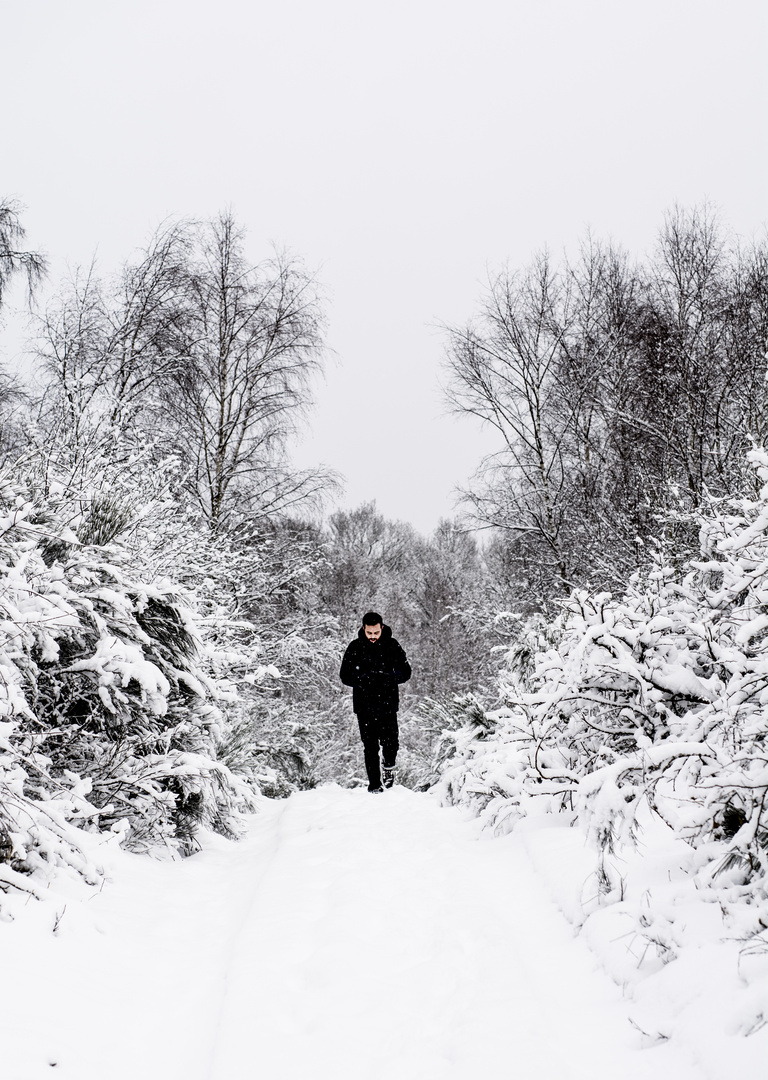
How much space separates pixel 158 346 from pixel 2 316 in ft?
7.73

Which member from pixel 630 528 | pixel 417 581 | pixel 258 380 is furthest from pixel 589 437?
pixel 417 581

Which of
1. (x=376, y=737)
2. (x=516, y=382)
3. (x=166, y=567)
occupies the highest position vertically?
(x=516, y=382)

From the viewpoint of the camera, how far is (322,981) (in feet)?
8.59

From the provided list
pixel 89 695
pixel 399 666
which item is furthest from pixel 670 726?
pixel 399 666

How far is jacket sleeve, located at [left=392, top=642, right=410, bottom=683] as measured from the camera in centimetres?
706

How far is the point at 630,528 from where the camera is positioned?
10688 millimetres

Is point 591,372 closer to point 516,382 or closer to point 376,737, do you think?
point 516,382

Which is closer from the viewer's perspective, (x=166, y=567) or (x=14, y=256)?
(x=166, y=567)

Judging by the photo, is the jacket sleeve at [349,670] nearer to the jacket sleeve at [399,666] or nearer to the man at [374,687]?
the man at [374,687]

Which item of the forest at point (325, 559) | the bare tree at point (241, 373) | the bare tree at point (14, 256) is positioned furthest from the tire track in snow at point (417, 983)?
the bare tree at point (14, 256)

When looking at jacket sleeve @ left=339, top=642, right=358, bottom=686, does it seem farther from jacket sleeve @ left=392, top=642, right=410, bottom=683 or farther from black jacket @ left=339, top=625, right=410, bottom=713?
jacket sleeve @ left=392, top=642, right=410, bottom=683

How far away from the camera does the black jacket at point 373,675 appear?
7020 millimetres

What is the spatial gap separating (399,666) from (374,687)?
1.06 feet

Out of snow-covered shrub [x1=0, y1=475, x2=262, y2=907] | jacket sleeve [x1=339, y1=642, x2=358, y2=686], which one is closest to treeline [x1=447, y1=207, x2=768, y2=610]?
jacket sleeve [x1=339, y1=642, x2=358, y2=686]
